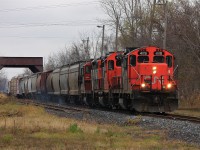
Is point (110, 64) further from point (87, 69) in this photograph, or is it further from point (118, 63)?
point (87, 69)

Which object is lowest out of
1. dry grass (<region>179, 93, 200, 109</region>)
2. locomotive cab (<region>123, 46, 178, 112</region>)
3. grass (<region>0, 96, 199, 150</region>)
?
grass (<region>0, 96, 199, 150</region>)

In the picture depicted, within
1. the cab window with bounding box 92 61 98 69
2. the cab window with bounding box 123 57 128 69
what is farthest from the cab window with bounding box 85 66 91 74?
the cab window with bounding box 123 57 128 69

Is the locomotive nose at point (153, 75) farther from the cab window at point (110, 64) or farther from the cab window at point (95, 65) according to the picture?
the cab window at point (95, 65)

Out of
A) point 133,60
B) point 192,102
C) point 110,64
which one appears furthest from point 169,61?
point 192,102

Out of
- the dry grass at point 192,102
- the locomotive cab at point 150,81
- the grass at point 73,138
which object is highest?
the locomotive cab at point 150,81

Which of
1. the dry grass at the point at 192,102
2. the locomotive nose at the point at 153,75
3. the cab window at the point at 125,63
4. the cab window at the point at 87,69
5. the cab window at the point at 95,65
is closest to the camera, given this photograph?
the locomotive nose at the point at 153,75

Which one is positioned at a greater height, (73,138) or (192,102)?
(192,102)

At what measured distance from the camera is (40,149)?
35.8 ft

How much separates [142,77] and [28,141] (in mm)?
11911

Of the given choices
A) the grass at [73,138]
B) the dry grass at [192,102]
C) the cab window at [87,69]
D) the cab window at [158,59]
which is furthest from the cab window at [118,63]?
the grass at [73,138]

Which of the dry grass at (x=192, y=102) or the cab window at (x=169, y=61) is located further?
the dry grass at (x=192, y=102)

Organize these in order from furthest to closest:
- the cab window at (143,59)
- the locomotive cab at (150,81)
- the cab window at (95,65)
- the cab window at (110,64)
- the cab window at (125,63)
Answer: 1. the cab window at (95,65)
2. the cab window at (110,64)
3. the cab window at (125,63)
4. the cab window at (143,59)
5. the locomotive cab at (150,81)

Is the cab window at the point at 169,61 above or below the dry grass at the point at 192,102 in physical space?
above

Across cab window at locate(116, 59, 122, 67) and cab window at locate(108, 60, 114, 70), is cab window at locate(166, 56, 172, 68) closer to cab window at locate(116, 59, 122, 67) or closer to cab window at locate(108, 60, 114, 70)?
cab window at locate(116, 59, 122, 67)
